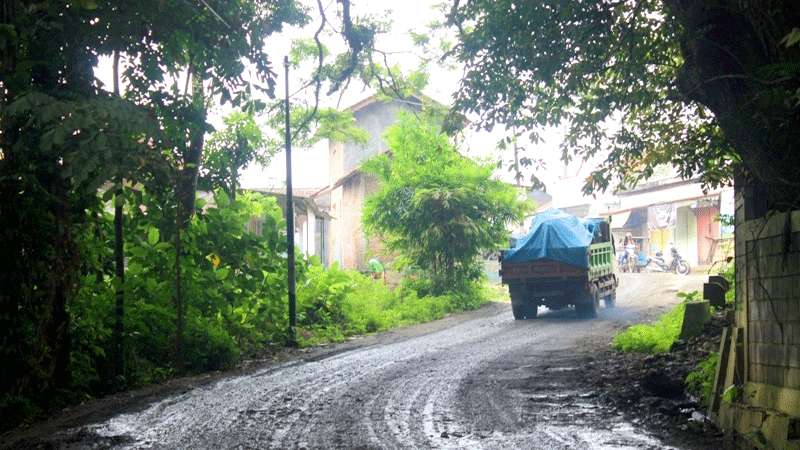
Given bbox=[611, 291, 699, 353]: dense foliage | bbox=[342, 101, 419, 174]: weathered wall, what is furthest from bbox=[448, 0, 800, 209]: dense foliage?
bbox=[342, 101, 419, 174]: weathered wall

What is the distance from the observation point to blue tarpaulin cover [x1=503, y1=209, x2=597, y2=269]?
750 inches

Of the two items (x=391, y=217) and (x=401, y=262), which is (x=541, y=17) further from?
(x=401, y=262)

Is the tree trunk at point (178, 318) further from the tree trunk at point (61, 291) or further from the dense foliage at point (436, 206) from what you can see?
the dense foliage at point (436, 206)

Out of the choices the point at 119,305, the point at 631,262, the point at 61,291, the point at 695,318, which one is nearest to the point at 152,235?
the point at 119,305

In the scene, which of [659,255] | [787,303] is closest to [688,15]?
[787,303]

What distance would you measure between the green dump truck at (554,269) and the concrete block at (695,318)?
25.2ft

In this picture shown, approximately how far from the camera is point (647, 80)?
34.2 ft

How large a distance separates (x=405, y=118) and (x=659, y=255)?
18.3 m

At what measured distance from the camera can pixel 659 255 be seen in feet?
121

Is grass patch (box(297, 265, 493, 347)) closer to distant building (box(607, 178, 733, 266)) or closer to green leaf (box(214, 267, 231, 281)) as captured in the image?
green leaf (box(214, 267, 231, 281))

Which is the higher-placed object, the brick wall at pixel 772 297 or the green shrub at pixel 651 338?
the brick wall at pixel 772 297

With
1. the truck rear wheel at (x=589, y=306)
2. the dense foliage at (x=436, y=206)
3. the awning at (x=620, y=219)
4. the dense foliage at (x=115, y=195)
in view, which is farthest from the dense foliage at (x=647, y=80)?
the awning at (x=620, y=219)

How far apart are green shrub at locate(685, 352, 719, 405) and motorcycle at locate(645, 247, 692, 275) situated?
27082 mm

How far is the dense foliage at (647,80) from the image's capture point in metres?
6.41
